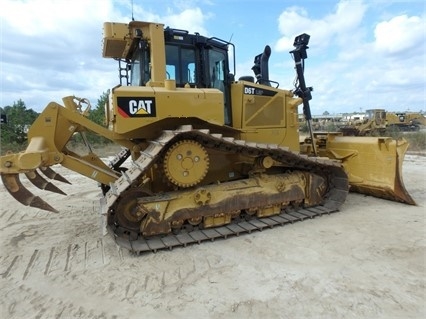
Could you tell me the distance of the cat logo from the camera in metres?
4.53

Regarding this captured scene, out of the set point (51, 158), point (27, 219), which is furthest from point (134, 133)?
point (27, 219)

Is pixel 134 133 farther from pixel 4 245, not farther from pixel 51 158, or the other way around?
pixel 4 245

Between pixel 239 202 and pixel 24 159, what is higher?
pixel 24 159

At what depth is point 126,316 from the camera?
9.91ft

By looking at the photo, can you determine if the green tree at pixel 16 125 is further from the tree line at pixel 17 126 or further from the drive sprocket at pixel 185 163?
the drive sprocket at pixel 185 163

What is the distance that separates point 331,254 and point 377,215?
81.9 inches

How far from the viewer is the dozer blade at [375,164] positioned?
20.5 feet

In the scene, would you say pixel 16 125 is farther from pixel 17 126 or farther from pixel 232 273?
pixel 232 273

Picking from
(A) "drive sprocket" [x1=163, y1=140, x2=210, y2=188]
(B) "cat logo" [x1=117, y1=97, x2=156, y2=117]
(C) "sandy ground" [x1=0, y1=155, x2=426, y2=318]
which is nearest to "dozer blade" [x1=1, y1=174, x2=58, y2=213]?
(C) "sandy ground" [x1=0, y1=155, x2=426, y2=318]

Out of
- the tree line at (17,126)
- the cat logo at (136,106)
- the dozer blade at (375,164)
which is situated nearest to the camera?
the cat logo at (136,106)

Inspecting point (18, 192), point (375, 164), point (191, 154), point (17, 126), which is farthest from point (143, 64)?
point (17, 126)

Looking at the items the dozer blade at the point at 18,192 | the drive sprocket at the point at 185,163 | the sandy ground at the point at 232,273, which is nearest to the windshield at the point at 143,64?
the drive sprocket at the point at 185,163

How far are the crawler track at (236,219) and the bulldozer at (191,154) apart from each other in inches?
0.7

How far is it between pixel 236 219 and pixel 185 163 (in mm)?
1292
